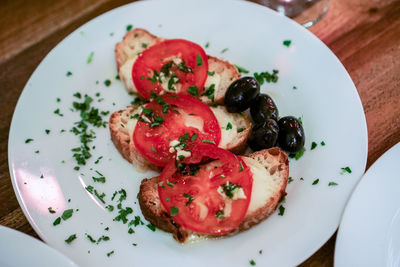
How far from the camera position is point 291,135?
7.99 ft

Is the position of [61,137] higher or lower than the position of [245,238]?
higher

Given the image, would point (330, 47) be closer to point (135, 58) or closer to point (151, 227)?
point (135, 58)

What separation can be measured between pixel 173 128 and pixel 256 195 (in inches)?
27.0

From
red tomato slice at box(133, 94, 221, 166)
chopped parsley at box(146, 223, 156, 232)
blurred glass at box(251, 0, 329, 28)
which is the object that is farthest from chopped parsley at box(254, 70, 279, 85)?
chopped parsley at box(146, 223, 156, 232)

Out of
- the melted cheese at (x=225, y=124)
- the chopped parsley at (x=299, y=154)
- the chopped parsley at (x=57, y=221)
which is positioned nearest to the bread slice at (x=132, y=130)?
the melted cheese at (x=225, y=124)

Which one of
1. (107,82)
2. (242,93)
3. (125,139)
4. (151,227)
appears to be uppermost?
(242,93)

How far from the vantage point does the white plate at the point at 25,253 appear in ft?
6.28

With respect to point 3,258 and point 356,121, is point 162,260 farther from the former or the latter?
point 356,121

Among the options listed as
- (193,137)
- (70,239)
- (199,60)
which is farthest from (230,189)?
(199,60)

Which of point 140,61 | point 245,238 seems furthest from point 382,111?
point 140,61

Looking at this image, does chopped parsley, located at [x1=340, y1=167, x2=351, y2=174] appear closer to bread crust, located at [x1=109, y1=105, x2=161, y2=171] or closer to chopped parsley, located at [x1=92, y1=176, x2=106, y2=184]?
bread crust, located at [x1=109, y1=105, x2=161, y2=171]

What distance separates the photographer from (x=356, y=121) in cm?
246

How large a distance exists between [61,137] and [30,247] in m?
0.97

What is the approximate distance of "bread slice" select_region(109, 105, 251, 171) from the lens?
2543 mm
